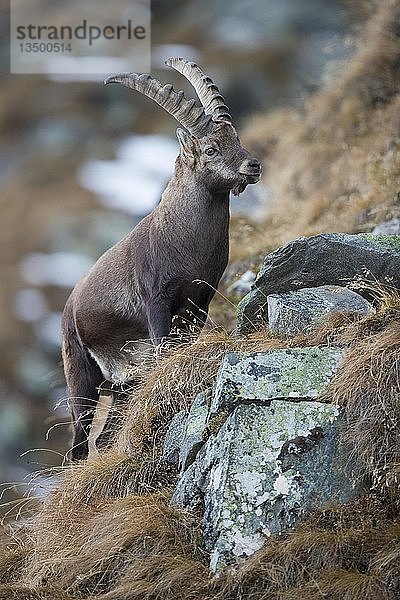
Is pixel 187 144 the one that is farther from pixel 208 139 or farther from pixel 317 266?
pixel 317 266

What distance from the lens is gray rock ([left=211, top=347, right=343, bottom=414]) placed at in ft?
20.3

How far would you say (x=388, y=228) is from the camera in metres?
10.9

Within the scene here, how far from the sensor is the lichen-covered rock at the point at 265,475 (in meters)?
5.73

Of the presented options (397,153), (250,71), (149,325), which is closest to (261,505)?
(149,325)

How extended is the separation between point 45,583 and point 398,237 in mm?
4136

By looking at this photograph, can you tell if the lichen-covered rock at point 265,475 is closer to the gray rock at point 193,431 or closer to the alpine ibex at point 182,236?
the gray rock at point 193,431

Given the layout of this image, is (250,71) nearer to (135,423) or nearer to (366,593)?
(135,423)

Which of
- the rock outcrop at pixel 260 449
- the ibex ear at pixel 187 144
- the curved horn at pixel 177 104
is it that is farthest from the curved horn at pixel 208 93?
the rock outcrop at pixel 260 449

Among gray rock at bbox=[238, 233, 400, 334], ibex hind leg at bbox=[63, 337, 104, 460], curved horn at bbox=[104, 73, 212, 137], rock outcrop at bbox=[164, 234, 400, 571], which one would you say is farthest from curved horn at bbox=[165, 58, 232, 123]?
ibex hind leg at bbox=[63, 337, 104, 460]

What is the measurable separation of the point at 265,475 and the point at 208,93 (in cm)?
398

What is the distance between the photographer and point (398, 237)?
26.5 ft

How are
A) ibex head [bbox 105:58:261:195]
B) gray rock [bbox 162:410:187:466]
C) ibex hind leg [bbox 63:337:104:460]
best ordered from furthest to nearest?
1. ibex hind leg [bbox 63:337:104:460]
2. ibex head [bbox 105:58:261:195]
3. gray rock [bbox 162:410:187:466]

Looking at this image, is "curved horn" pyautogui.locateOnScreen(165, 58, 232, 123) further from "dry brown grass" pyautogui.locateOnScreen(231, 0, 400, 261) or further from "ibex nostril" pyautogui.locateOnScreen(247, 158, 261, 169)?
"dry brown grass" pyautogui.locateOnScreen(231, 0, 400, 261)

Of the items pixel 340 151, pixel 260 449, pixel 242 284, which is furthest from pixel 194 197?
pixel 340 151
